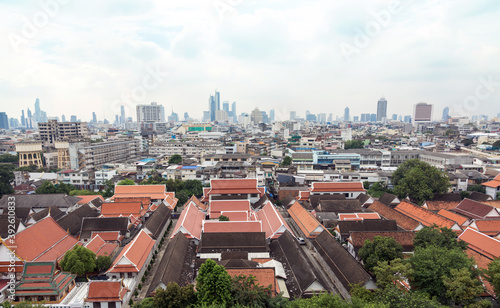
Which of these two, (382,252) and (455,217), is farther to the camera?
(455,217)

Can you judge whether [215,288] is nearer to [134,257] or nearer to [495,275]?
[134,257]

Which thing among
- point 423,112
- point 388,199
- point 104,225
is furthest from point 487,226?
point 423,112

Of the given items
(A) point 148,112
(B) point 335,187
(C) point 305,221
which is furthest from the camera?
(A) point 148,112

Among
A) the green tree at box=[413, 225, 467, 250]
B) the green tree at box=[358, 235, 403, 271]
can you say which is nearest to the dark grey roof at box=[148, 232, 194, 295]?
the green tree at box=[358, 235, 403, 271]

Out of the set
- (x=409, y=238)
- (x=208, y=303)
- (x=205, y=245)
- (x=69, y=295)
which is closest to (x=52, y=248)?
(x=69, y=295)

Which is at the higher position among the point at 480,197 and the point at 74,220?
the point at 480,197

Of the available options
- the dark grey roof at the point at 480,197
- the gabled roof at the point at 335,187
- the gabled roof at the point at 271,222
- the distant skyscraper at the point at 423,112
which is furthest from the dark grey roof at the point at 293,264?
the distant skyscraper at the point at 423,112

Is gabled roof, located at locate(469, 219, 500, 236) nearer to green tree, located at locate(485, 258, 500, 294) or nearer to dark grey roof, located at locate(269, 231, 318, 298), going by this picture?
green tree, located at locate(485, 258, 500, 294)
